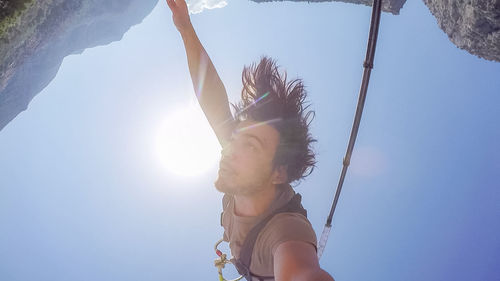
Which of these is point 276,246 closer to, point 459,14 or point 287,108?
point 287,108

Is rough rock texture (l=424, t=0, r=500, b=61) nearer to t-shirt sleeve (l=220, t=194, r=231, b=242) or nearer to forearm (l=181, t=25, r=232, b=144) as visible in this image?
forearm (l=181, t=25, r=232, b=144)

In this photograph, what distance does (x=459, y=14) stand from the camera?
903 cm

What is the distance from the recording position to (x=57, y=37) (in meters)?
12.0

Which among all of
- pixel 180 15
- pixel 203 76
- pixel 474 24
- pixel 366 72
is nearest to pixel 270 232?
pixel 366 72

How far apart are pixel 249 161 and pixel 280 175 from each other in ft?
1.46

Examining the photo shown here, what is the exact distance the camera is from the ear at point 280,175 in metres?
2.60

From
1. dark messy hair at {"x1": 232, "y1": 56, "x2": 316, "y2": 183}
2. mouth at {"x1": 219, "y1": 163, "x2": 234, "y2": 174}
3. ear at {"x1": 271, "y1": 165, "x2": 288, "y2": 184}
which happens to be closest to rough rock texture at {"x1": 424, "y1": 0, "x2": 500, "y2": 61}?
dark messy hair at {"x1": 232, "y1": 56, "x2": 316, "y2": 183}

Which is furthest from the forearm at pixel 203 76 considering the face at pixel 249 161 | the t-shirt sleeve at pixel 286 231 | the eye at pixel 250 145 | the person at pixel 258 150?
the t-shirt sleeve at pixel 286 231

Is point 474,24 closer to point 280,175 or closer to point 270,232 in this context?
point 280,175

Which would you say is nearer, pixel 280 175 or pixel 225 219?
pixel 280 175

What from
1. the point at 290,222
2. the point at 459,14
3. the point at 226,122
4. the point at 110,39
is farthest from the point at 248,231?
the point at 110,39

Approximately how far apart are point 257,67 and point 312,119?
38.6 inches

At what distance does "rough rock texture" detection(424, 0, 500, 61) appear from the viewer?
270 inches

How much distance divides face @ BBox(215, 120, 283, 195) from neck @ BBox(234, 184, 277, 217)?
50 mm
